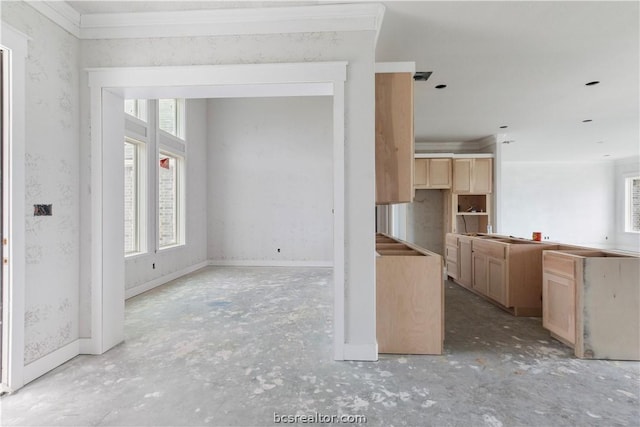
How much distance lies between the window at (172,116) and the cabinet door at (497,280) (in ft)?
17.4

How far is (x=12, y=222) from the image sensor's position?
212cm

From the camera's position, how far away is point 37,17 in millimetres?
2316

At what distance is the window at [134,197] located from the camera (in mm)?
4641

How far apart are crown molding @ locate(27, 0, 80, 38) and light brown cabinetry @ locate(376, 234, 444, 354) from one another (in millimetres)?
3101

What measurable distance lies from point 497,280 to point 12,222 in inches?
180

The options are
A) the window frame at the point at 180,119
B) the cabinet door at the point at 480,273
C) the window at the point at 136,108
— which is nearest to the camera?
the cabinet door at the point at 480,273

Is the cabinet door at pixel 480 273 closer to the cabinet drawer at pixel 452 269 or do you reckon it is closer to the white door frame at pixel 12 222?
the cabinet drawer at pixel 452 269

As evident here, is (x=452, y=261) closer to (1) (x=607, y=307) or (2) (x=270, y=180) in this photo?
(1) (x=607, y=307)

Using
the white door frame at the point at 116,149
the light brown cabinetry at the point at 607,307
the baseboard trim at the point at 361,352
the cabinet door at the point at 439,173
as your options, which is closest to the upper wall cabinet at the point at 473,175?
the cabinet door at the point at 439,173

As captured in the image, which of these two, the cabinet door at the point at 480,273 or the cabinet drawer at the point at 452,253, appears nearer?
the cabinet door at the point at 480,273

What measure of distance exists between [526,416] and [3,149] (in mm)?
3634

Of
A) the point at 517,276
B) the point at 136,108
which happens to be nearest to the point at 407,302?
the point at 517,276

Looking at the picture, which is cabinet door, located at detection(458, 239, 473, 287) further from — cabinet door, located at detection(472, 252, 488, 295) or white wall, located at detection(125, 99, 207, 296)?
white wall, located at detection(125, 99, 207, 296)

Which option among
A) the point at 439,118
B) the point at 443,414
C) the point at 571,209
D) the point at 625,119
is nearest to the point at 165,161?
the point at 439,118
